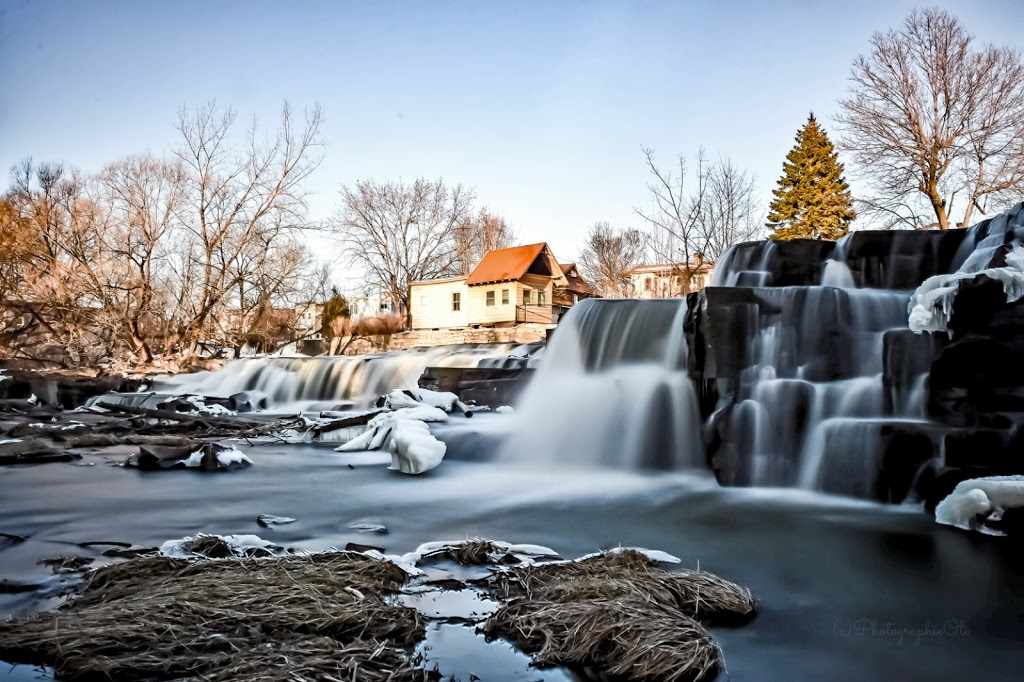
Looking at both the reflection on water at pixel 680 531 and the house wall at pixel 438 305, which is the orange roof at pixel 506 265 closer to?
the house wall at pixel 438 305

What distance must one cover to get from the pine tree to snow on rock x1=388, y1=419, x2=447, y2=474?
107 ft

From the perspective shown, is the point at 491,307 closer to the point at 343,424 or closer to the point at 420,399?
the point at 420,399

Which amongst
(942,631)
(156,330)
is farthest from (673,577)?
(156,330)

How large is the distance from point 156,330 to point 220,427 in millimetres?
17450

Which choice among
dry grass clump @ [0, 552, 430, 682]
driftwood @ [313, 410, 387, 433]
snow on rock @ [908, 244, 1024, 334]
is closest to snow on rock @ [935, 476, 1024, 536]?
snow on rock @ [908, 244, 1024, 334]

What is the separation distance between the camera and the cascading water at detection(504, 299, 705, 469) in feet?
25.2

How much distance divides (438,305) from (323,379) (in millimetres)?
25660

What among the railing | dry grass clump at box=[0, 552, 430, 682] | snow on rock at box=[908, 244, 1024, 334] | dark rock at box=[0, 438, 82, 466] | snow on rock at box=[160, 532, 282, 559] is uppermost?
the railing

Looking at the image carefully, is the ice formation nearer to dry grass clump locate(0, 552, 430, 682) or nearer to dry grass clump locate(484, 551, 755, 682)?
dry grass clump locate(484, 551, 755, 682)

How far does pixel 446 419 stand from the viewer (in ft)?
31.9

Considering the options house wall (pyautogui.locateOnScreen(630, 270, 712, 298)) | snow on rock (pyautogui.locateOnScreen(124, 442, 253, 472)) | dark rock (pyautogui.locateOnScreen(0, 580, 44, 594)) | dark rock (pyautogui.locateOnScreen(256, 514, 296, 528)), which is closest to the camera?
dark rock (pyautogui.locateOnScreen(0, 580, 44, 594))

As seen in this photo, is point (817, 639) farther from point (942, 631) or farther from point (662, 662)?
point (662, 662)

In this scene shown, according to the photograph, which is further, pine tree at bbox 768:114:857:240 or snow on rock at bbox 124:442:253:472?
pine tree at bbox 768:114:857:240

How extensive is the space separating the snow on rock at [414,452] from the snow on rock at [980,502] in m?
4.85
